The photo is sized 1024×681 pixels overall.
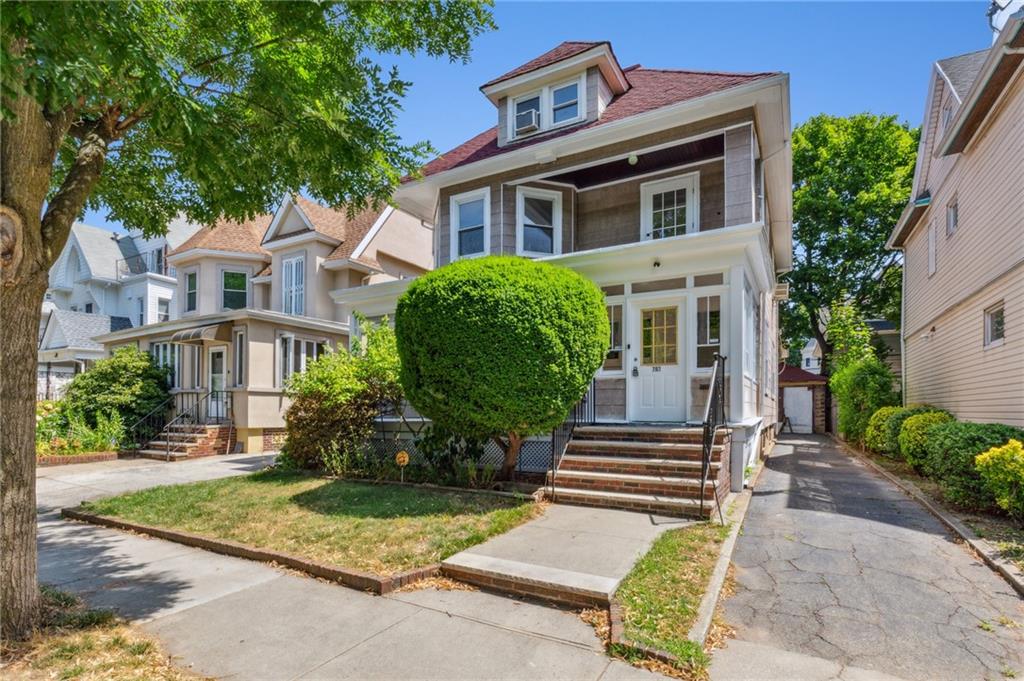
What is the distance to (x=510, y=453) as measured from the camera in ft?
26.5

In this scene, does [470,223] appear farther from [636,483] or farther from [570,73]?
[636,483]

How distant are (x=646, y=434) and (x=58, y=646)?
23.5ft

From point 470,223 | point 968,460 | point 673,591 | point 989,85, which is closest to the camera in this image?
point 673,591

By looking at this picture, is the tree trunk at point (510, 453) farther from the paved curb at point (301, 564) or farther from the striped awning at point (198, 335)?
the striped awning at point (198, 335)

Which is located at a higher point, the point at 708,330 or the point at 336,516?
the point at 708,330

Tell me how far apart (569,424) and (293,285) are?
1326 cm

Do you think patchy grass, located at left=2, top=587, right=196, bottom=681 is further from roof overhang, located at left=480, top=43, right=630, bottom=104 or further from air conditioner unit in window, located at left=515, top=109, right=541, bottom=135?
→ roof overhang, located at left=480, top=43, right=630, bottom=104

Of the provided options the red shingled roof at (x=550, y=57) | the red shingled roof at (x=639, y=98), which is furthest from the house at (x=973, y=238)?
the red shingled roof at (x=550, y=57)

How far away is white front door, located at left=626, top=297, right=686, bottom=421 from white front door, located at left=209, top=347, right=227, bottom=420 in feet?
38.8

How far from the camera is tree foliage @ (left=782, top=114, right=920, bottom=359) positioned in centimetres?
2270

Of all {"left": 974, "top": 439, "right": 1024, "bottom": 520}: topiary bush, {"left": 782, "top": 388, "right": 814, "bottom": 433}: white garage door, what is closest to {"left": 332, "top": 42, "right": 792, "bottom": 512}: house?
{"left": 974, "top": 439, "right": 1024, "bottom": 520}: topiary bush

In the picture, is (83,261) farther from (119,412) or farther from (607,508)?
(607,508)

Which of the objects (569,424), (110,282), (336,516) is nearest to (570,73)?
(569,424)

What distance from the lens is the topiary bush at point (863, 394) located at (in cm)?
1588
